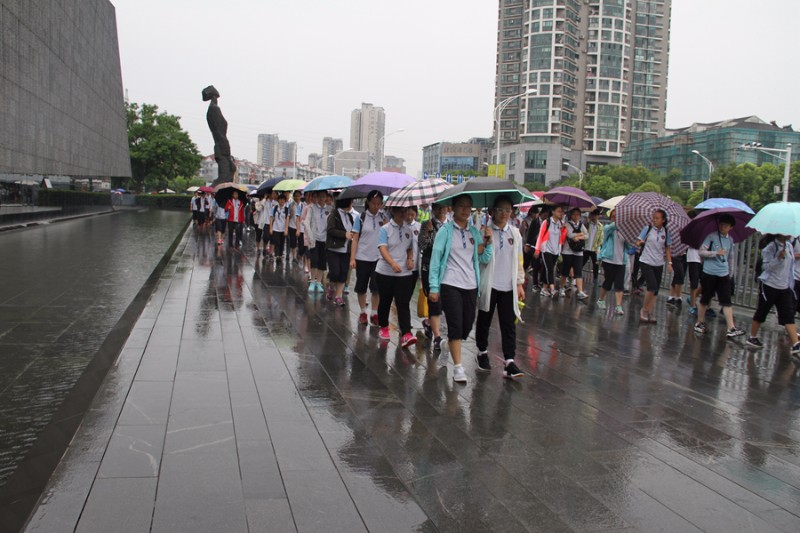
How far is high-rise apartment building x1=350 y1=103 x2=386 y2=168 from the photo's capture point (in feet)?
452

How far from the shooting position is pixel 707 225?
8883 millimetres

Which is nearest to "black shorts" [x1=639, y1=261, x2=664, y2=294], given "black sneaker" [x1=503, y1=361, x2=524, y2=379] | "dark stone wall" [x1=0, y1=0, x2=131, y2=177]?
"black sneaker" [x1=503, y1=361, x2=524, y2=379]

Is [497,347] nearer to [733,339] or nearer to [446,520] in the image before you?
[733,339]

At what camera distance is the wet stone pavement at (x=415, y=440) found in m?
3.25

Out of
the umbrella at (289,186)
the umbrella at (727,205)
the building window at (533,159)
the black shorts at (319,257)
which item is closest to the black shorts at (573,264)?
the umbrella at (727,205)

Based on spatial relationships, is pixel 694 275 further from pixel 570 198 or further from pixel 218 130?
pixel 218 130

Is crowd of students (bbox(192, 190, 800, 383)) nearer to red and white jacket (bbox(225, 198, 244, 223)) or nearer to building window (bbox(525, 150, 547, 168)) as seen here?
red and white jacket (bbox(225, 198, 244, 223))

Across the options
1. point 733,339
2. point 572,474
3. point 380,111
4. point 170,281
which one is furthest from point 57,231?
point 380,111

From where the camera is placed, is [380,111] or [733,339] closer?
[733,339]

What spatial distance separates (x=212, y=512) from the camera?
10.3 feet

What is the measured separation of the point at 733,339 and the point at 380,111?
139 m

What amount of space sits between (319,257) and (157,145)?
53.0m

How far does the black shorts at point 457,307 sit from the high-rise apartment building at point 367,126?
432 ft

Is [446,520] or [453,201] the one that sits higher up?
[453,201]
